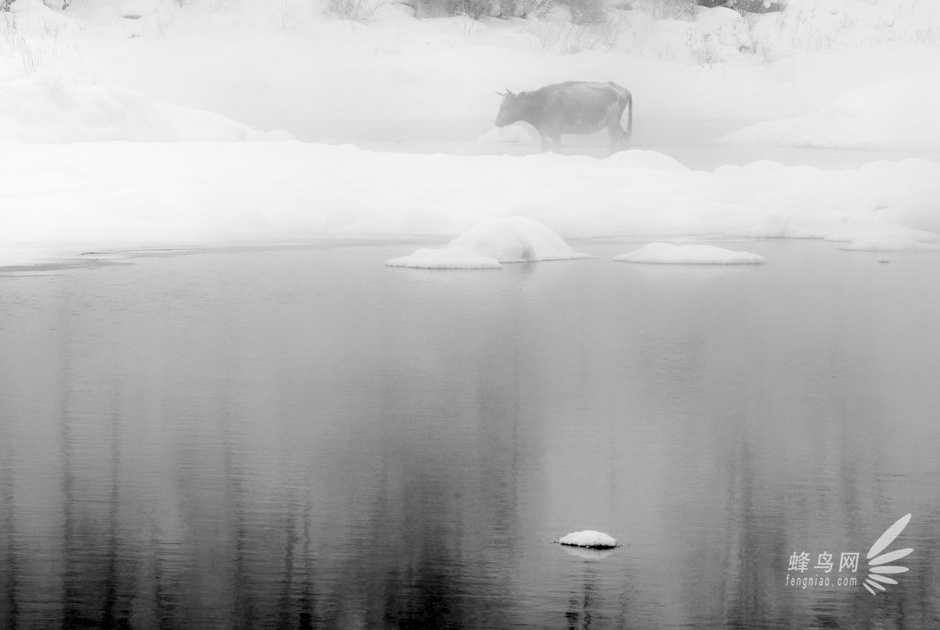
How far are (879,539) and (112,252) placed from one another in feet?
28.2

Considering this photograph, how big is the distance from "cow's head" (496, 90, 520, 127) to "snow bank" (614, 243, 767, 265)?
12305mm

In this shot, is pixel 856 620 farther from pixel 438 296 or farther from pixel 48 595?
pixel 438 296

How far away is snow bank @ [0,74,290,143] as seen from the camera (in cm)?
1714

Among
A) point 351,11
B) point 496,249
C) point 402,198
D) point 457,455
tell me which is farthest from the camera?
point 351,11

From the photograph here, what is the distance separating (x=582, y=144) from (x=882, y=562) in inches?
860

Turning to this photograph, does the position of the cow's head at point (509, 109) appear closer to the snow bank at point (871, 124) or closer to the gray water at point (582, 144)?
the gray water at point (582, 144)

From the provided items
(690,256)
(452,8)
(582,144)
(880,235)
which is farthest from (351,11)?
(690,256)

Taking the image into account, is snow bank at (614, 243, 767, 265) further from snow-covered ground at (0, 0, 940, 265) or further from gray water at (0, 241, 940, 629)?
gray water at (0, 241, 940, 629)

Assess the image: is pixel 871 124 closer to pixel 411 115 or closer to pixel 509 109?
pixel 509 109

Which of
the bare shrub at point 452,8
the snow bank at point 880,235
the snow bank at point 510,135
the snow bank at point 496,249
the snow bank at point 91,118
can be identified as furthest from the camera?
the bare shrub at point 452,8

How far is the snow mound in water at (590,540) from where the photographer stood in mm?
4477

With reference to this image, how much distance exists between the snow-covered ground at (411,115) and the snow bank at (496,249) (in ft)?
6.22

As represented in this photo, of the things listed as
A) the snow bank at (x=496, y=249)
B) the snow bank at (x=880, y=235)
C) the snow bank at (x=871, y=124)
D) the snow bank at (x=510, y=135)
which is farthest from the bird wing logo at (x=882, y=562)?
the snow bank at (x=871, y=124)

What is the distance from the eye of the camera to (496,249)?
1200cm
